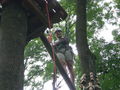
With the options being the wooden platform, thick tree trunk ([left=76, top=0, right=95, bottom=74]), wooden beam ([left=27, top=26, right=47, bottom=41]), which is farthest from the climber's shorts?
wooden beam ([left=27, top=26, right=47, bottom=41])

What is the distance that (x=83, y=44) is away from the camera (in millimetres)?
5680

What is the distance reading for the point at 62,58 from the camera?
602cm

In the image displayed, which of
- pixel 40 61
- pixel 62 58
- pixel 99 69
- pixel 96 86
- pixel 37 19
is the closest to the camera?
pixel 37 19

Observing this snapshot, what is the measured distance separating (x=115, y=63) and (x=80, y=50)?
6.25 metres

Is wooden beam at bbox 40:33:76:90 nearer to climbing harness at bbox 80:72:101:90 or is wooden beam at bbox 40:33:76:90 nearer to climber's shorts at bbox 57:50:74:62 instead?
climbing harness at bbox 80:72:101:90

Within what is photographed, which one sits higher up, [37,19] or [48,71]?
[48,71]

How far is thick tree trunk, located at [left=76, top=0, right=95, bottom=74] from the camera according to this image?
531cm

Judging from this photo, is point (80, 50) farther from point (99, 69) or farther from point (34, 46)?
point (34, 46)

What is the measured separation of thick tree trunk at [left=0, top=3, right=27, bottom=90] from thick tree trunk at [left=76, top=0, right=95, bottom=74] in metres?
2.38

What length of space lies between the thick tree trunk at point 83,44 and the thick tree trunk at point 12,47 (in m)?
2.38

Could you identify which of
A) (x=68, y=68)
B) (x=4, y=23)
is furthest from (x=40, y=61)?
(x=4, y=23)

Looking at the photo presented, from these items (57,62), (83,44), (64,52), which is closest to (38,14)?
(57,62)

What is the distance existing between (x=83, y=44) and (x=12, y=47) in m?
3.01

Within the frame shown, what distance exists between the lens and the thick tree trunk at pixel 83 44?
5312 millimetres
